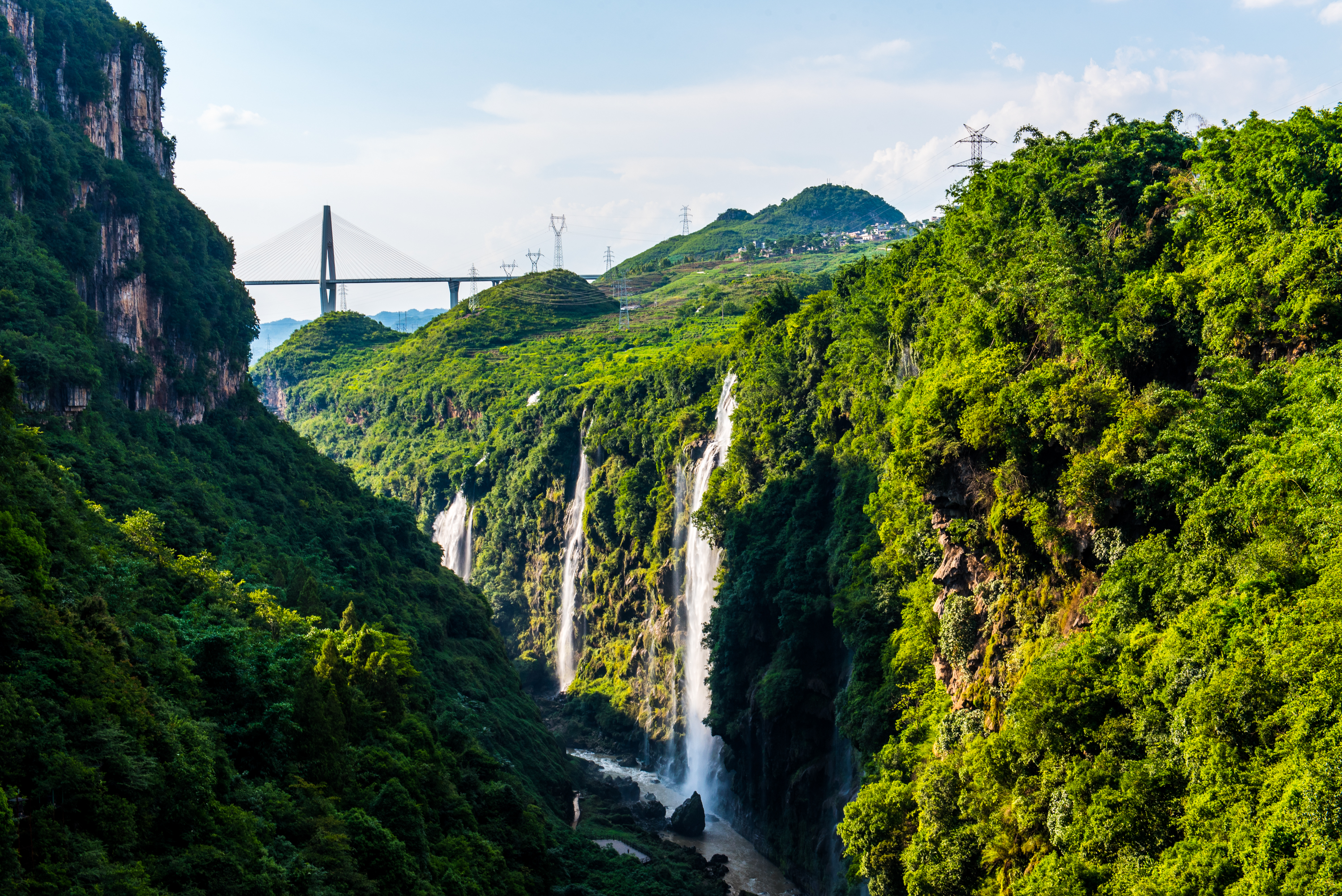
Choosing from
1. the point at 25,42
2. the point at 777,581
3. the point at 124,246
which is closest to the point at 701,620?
the point at 777,581

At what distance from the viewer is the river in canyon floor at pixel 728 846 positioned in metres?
55.6

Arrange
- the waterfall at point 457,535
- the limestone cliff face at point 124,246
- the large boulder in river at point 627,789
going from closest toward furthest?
the limestone cliff face at point 124,246
the large boulder in river at point 627,789
the waterfall at point 457,535

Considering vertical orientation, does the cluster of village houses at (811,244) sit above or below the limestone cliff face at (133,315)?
above

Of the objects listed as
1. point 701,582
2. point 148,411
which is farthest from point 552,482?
point 148,411

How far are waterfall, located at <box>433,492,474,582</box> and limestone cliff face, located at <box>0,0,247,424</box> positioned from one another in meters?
46.4

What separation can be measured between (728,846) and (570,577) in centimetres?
4009

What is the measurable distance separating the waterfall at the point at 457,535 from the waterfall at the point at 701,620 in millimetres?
42174

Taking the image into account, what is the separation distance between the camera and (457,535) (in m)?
120

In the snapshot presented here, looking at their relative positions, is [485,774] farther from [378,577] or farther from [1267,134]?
[1267,134]

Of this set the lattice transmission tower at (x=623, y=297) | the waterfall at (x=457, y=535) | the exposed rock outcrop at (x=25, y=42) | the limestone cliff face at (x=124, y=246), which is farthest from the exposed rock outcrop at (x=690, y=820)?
the lattice transmission tower at (x=623, y=297)

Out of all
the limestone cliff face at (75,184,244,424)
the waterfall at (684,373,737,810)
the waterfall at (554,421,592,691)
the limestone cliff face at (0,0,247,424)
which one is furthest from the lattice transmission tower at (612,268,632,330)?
the limestone cliff face at (75,184,244,424)

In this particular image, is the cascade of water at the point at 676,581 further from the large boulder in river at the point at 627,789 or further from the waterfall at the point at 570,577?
the waterfall at the point at 570,577

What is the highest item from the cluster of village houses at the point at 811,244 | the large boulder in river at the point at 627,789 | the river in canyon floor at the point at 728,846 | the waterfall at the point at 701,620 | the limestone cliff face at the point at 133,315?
the cluster of village houses at the point at 811,244

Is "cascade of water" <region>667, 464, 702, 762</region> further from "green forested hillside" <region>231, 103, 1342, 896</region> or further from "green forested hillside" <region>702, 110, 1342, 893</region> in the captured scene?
"green forested hillside" <region>702, 110, 1342, 893</region>
